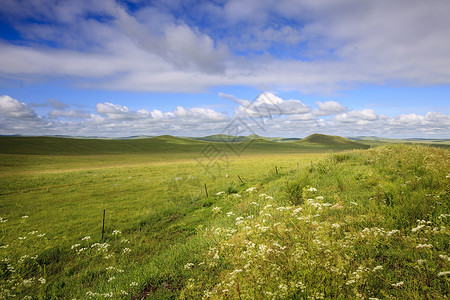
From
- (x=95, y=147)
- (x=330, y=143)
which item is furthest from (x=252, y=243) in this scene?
(x=330, y=143)

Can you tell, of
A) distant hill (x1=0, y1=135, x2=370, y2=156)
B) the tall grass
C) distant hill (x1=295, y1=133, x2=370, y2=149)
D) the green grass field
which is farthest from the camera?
distant hill (x1=295, y1=133, x2=370, y2=149)

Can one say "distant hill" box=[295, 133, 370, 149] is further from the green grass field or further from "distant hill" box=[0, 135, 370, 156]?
the green grass field

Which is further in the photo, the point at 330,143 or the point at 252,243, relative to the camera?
the point at 330,143

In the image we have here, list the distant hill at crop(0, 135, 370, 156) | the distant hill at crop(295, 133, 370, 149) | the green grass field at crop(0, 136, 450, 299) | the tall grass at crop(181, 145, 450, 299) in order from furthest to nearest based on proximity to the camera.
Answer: the distant hill at crop(295, 133, 370, 149) < the distant hill at crop(0, 135, 370, 156) < the green grass field at crop(0, 136, 450, 299) < the tall grass at crop(181, 145, 450, 299)

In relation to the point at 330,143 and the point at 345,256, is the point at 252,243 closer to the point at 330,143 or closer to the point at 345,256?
the point at 345,256

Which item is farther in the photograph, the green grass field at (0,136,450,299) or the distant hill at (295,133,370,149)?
the distant hill at (295,133,370,149)

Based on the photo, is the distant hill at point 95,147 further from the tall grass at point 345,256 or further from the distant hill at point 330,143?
the tall grass at point 345,256

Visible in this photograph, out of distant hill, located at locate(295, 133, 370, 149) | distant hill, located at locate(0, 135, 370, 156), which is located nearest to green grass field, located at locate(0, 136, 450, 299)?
distant hill, located at locate(0, 135, 370, 156)

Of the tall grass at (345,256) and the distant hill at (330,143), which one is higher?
the tall grass at (345,256)

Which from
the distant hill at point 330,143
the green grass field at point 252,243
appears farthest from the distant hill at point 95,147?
the green grass field at point 252,243

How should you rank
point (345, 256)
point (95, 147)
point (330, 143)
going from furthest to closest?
point (330, 143), point (95, 147), point (345, 256)

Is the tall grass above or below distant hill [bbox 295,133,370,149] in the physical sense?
above

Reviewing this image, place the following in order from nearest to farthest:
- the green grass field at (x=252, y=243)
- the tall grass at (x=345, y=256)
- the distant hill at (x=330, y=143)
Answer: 1. the tall grass at (x=345, y=256)
2. the green grass field at (x=252, y=243)
3. the distant hill at (x=330, y=143)

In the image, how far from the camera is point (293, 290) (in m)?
3.11
